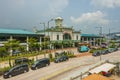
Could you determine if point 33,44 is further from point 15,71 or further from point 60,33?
point 15,71

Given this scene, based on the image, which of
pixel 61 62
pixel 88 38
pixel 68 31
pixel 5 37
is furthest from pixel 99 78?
pixel 88 38

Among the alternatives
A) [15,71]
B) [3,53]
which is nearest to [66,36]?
[3,53]

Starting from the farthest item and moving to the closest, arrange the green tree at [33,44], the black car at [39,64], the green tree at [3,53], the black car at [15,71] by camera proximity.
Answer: the green tree at [33,44]
the green tree at [3,53]
the black car at [39,64]
the black car at [15,71]

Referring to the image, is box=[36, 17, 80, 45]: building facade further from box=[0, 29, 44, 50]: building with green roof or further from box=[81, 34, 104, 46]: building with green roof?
box=[81, 34, 104, 46]: building with green roof

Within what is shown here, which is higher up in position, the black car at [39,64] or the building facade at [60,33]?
the building facade at [60,33]

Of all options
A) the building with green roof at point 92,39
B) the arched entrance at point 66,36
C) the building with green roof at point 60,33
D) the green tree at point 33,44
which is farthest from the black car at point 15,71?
the building with green roof at point 92,39

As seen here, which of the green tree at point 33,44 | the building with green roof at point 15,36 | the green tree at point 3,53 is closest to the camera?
the green tree at point 3,53

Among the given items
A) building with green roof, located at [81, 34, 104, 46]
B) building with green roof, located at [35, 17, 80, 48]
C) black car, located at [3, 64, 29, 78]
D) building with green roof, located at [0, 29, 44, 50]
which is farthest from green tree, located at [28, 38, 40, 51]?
building with green roof, located at [81, 34, 104, 46]

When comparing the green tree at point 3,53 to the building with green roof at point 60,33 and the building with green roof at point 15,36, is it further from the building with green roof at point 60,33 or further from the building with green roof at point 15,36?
the building with green roof at point 60,33

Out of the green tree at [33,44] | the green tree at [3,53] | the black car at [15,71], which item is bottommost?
the black car at [15,71]

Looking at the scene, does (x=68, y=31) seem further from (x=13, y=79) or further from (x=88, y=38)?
(x=13, y=79)

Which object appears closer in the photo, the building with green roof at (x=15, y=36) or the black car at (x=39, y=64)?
the black car at (x=39, y=64)

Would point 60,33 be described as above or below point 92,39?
above

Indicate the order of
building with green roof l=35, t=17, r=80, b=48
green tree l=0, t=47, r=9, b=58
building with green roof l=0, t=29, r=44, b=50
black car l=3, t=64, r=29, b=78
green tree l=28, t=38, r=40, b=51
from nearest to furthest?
black car l=3, t=64, r=29, b=78, green tree l=0, t=47, r=9, b=58, green tree l=28, t=38, r=40, b=51, building with green roof l=0, t=29, r=44, b=50, building with green roof l=35, t=17, r=80, b=48
